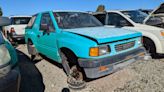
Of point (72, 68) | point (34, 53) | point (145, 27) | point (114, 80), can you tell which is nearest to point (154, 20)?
point (145, 27)

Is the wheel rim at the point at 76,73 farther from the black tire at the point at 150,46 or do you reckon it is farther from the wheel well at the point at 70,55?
the black tire at the point at 150,46

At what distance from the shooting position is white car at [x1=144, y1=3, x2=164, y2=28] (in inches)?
285

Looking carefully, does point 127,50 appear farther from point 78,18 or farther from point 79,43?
point 78,18

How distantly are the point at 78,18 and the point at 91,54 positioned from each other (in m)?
1.92

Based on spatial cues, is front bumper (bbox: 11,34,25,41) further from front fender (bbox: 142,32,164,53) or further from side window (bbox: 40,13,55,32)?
front fender (bbox: 142,32,164,53)

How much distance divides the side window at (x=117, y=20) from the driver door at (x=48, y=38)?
2.48 metres

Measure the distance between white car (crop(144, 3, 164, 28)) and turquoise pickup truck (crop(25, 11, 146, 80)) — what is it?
80.5 inches

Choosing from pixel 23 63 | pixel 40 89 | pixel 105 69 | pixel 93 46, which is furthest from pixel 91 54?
pixel 23 63

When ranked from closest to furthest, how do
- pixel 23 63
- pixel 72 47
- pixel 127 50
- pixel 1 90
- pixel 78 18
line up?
pixel 1 90 < pixel 72 47 < pixel 127 50 < pixel 78 18 < pixel 23 63

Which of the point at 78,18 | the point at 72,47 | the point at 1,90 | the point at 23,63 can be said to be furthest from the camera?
the point at 23,63

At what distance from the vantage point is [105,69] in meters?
4.49

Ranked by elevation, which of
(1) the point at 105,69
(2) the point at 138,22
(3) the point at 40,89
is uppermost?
(2) the point at 138,22

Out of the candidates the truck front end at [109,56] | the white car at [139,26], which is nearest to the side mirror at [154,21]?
the white car at [139,26]

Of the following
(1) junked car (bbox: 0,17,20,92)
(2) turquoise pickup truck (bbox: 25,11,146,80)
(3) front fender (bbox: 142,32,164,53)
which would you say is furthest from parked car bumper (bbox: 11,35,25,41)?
(1) junked car (bbox: 0,17,20,92)
